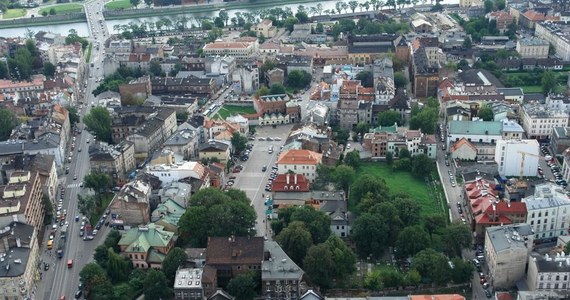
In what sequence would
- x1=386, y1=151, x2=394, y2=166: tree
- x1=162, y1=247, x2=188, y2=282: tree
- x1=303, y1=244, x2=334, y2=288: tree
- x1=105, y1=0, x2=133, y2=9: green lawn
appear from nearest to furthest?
x1=303, y1=244, x2=334, y2=288: tree → x1=162, y1=247, x2=188, y2=282: tree → x1=386, y1=151, x2=394, y2=166: tree → x1=105, y1=0, x2=133, y2=9: green lawn

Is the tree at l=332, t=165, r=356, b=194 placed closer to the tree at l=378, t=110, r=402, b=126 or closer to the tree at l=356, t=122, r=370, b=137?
the tree at l=356, t=122, r=370, b=137

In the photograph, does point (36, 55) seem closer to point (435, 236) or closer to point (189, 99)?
point (189, 99)

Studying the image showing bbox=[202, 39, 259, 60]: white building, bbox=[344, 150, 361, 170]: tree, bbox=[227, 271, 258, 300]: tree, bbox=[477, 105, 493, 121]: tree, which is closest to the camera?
bbox=[227, 271, 258, 300]: tree

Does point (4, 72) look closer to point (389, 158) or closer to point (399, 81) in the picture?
point (399, 81)

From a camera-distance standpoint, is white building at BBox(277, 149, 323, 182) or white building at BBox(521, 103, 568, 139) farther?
white building at BBox(521, 103, 568, 139)

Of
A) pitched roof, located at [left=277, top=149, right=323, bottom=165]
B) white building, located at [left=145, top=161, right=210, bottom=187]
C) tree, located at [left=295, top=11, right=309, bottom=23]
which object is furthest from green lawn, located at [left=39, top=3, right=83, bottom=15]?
pitched roof, located at [left=277, top=149, right=323, bottom=165]

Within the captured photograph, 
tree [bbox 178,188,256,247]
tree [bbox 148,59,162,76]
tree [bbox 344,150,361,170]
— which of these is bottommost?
tree [bbox 178,188,256,247]

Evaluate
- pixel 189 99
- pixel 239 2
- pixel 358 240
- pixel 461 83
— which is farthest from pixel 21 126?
pixel 239 2
